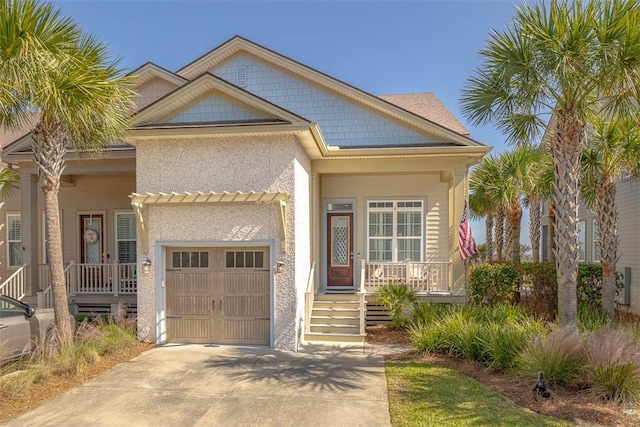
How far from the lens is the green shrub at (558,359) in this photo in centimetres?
632

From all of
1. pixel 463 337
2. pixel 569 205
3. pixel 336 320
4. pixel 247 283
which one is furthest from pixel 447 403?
pixel 247 283

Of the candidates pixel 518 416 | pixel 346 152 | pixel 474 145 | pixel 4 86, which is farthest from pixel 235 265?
pixel 474 145

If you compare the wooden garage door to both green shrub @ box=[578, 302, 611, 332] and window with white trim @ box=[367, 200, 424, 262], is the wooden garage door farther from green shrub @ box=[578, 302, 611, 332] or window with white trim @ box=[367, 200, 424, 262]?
green shrub @ box=[578, 302, 611, 332]

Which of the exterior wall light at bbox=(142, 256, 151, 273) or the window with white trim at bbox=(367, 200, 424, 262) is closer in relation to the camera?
the exterior wall light at bbox=(142, 256, 151, 273)

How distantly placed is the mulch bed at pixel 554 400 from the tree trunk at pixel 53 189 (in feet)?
24.8

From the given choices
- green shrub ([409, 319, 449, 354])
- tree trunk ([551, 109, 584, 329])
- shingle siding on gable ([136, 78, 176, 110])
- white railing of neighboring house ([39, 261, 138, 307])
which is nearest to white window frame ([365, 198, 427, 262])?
green shrub ([409, 319, 449, 354])

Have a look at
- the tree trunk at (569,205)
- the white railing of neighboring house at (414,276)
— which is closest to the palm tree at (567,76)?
the tree trunk at (569,205)

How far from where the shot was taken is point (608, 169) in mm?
9734

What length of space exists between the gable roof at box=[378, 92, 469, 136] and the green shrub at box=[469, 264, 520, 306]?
5.45m

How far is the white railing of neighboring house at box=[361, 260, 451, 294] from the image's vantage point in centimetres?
1162

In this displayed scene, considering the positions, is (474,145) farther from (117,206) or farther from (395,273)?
(117,206)

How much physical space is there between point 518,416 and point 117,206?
13818 mm

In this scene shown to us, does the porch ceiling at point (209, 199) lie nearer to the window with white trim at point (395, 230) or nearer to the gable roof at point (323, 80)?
the window with white trim at point (395, 230)

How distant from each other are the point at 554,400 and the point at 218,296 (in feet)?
23.6
